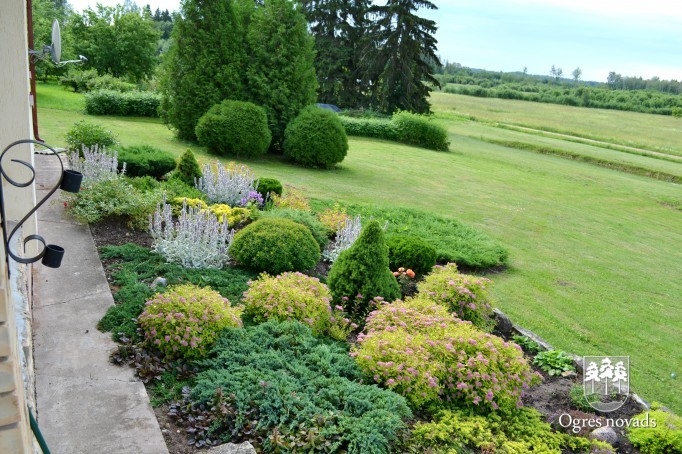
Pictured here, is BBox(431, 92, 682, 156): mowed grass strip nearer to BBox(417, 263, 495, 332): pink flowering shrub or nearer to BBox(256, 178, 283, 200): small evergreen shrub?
BBox(256, 178, 283, 200): small evergreen shrub

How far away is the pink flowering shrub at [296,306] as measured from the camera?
4.86 m

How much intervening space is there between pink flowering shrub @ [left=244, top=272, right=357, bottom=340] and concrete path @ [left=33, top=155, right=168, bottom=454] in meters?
1.22

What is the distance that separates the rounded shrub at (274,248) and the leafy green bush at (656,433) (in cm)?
343

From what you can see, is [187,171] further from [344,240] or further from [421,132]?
[421,132]

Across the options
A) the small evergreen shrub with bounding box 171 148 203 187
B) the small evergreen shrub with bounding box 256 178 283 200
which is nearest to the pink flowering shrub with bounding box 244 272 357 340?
the small evergreen shrub with bounding box 256 178 283 200

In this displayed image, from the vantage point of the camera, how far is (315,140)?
1488 centimetres

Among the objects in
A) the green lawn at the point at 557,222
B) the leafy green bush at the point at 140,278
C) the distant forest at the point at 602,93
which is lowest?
the green lawn at the point at 557,222

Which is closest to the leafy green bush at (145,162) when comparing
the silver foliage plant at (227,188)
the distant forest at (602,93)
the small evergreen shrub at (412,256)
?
the silver foliage plant at (227,188)

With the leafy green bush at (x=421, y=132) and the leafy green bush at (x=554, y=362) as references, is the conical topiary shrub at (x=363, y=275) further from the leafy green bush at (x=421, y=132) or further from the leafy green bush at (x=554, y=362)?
the leafy green bush at (x=421, y=132)

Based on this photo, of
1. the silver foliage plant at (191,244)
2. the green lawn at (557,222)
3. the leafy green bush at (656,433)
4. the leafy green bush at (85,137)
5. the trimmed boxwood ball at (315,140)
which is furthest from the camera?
the trimmed boxwood ball at (315,140)

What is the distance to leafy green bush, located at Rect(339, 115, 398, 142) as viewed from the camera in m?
24.6

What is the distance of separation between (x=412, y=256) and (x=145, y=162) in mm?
5106

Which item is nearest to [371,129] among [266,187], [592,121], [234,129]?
[234,129]

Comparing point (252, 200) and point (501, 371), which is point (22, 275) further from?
point (252, 200)
